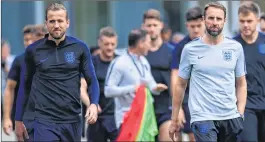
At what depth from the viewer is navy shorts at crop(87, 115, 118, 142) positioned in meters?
11.1

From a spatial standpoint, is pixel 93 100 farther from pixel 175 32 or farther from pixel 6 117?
pixel 175 32

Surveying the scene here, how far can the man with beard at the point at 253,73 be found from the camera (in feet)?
30.9

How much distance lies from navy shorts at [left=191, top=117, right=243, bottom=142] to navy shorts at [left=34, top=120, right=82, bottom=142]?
1294 millimetres

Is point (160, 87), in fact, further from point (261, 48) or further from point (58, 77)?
point (58, 77)

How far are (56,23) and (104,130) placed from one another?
3246 millimetres

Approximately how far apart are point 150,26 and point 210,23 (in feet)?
12.8

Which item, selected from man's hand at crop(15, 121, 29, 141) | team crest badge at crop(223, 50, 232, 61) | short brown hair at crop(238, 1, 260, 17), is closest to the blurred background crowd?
short brown hair at crop(238, 1, 260, 17)

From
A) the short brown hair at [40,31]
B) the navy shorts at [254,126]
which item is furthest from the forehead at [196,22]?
the short brown hair at [40,31]

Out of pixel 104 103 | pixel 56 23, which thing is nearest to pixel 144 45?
pixel 104 103

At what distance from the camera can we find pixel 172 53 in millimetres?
10805

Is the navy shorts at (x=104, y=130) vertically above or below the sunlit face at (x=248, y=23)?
below

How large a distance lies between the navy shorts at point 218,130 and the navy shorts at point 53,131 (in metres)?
1.29

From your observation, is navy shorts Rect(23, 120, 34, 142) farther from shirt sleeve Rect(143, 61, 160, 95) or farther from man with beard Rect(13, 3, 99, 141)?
shirt sleeve Rect(143, 61, 160, 95)

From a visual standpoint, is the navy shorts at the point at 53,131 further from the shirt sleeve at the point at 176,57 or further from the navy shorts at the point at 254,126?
the shirt sleeve at the point at 176,57
